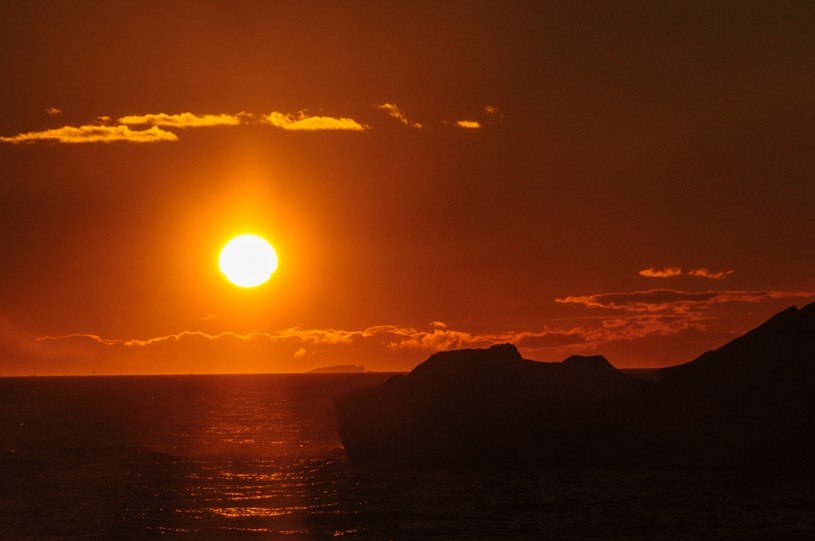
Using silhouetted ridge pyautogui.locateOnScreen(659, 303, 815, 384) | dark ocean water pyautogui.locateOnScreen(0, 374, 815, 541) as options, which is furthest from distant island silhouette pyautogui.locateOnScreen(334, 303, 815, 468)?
dark ocean water pyautogui.locateOnScreen(0, 374, 815, 541)

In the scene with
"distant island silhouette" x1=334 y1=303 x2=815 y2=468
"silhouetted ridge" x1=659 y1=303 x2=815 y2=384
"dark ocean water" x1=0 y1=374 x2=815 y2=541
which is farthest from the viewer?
"silhouetted ridge" x1=659 y1=303 x2=815 y2=384

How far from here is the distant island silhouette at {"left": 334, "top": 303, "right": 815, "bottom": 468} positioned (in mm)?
66062

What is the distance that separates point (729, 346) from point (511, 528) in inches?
1222

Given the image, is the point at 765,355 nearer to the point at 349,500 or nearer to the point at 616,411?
the point at 616,411

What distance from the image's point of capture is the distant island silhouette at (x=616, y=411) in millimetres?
66062

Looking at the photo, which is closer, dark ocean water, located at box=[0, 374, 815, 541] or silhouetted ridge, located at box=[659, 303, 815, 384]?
dark ocean water, located at box=[0, 374, 815, 541]

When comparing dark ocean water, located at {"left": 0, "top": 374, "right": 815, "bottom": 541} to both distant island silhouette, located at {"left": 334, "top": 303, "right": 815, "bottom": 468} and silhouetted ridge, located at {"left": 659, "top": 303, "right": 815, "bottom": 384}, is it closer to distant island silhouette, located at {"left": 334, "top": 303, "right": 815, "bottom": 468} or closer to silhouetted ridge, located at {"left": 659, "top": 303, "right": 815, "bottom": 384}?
distant island silhouette, located at {"left": 334, "top": 303, "right": 815, "bottom": 468}

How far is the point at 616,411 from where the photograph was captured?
2682 inches

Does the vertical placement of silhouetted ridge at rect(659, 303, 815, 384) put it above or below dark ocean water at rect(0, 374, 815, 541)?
above

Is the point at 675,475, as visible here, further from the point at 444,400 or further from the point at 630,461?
the point at 444,400

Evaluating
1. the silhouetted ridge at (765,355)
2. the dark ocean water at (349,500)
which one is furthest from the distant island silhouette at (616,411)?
the dark ocean water at (349,500)

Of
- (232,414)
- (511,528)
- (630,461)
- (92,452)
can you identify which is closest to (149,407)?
(232,414)

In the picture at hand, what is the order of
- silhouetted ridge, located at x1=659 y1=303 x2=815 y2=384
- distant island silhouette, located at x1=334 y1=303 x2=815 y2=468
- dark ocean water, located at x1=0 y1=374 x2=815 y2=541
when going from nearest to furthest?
dark ocean water, located at x1=0 y1=374 x2=815 y2=541, distant island silhouette, located at x1=334 y1=303 x2=815 y2=468, silhouetted ridge, located at x1=659 y1=303 x2=815 y2=384

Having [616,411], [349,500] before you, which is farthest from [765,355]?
[349,500]
